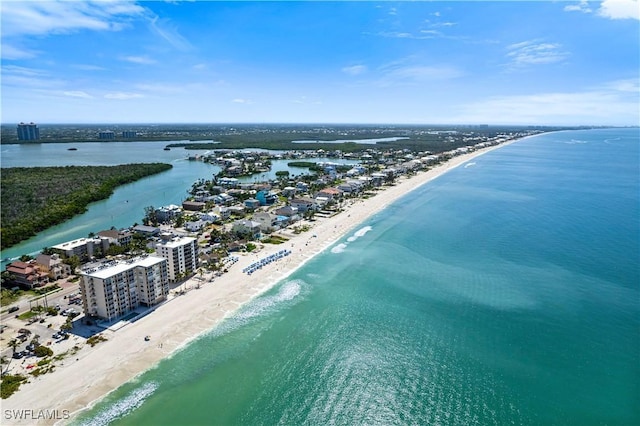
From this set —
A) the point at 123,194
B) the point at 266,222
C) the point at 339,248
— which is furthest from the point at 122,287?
the point at 123,194

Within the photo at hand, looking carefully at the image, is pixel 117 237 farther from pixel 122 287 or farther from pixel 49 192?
pixel 49 192

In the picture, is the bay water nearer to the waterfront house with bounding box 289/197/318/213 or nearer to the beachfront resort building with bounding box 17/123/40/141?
the waterfront house with bounding box 289/197/318/213

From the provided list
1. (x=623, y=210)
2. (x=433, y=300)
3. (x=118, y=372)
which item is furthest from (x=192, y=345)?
(x=623, y=210)

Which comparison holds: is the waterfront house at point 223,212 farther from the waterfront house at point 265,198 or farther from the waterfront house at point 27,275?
the waterfront house at point 27,275

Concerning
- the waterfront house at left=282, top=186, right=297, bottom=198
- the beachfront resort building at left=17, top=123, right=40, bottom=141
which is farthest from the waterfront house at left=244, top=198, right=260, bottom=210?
the beachfront resort building at left=17, top=123, right=40, bottom=141

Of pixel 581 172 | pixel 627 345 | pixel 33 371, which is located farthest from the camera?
pixel 581 172

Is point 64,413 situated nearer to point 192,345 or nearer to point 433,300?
point 192,345
